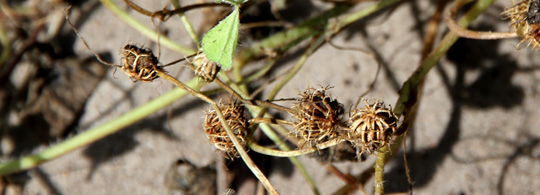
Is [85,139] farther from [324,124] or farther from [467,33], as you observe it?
[467,33]

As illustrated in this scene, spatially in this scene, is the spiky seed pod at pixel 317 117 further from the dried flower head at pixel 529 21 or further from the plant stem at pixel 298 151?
the dried flower head at pixel 529 21

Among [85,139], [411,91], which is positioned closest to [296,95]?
[411,91]

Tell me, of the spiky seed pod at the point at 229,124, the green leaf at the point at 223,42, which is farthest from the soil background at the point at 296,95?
the green leaf at the point at 223,42

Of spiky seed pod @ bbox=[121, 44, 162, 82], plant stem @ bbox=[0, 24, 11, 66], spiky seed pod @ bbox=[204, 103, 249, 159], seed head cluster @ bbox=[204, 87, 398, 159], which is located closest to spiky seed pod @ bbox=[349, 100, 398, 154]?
seed head cluster @ bbox=[204, 87, 398, 159]

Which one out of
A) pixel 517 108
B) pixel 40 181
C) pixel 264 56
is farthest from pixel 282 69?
pixel 40 181

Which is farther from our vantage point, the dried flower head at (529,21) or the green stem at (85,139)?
the green stem at (85,139)

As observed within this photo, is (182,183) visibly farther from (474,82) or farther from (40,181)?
(474,82)
